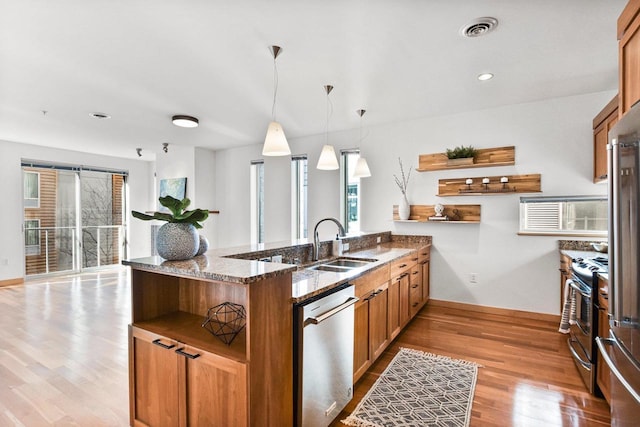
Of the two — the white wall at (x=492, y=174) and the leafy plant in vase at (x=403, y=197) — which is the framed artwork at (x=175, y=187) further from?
the leafy plant in vase at (x=403, y=197)

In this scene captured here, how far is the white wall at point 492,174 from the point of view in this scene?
142 inches

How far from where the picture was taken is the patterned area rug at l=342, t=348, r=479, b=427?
1974 millimetres

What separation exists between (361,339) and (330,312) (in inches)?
25.9

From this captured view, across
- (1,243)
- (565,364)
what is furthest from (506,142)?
(1,243)

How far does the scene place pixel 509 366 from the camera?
267 cm

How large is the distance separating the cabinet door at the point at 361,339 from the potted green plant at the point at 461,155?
246 centimetres

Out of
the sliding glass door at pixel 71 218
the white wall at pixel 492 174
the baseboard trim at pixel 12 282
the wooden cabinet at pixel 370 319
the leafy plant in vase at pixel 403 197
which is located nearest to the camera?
the wooden cabinet at pixel 370 319

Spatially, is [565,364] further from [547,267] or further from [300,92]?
[300,92]

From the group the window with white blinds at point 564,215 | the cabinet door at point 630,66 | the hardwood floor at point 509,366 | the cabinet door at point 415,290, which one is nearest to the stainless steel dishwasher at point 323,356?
the hardwood floor at point 509,366

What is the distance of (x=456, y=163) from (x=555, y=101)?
1225 millimetres

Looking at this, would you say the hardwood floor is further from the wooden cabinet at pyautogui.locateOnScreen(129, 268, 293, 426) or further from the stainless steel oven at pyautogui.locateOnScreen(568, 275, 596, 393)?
the wooden cabinet at pyautogui.locateOnScreen(129, 268, 293, 426)

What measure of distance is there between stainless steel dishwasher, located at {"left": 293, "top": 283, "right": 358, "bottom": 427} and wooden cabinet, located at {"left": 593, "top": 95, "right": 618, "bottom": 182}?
290 centimetres

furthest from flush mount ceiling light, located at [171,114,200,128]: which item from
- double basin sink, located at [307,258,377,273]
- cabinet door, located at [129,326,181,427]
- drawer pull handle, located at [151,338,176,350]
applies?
drawer pull handle, located at [151,338,176,350]

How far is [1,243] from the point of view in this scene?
18.1ft
